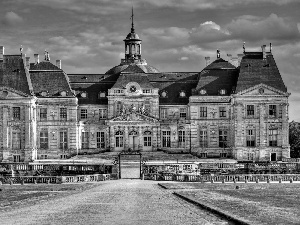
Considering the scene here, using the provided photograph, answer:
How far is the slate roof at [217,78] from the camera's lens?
10050 centimetres

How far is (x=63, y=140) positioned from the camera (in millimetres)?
99375

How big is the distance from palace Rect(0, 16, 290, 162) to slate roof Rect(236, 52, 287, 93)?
0.13 metres

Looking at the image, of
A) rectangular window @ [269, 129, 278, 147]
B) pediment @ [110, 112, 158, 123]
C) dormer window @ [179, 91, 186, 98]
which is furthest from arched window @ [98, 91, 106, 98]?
rectangular window @ [269, 129, 278, 147]

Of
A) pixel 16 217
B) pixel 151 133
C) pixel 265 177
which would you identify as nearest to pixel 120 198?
pixel 16 217

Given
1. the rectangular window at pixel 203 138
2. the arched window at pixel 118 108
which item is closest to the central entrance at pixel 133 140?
the arched window at pixel 118 108

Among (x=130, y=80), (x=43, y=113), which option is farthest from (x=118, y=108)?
(x=43, y=113)

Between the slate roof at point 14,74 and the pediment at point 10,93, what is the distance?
1.98 feet

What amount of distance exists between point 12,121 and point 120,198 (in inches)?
2312

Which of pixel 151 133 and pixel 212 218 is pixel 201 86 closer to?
pixel 151 133

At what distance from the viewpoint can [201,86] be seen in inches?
3964

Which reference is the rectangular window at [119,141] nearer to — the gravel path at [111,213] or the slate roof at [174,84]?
the slate roof at [174,84]

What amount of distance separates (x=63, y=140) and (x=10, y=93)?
9.46 m

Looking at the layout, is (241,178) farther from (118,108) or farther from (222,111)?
(118,108)

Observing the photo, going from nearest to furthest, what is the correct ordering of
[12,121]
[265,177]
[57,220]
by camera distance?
[57,220] < [265,177] < [12,121]
